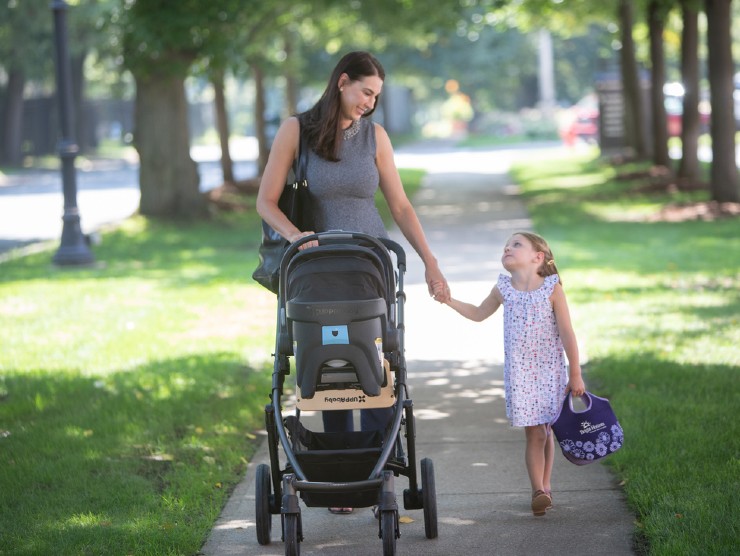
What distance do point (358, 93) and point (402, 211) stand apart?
62 centimetres

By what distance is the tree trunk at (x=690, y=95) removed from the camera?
22625mm

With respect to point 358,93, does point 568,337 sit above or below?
below

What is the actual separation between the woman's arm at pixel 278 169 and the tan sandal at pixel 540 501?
151cm

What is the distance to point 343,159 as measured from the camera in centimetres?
512

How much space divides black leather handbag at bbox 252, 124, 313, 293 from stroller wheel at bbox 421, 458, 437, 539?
3.15 ft

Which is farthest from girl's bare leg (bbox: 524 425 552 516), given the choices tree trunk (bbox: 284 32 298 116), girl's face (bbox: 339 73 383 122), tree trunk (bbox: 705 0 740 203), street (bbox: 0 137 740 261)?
tree trunk (bbox: 284 32 298 116)

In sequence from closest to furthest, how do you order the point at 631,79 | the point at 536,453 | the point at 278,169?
the point at 278,169 → the point at 536,453 → the point at 631,79

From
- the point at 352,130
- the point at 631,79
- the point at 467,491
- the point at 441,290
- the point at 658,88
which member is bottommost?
the point at 467,491

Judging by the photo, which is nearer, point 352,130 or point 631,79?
point 352,130

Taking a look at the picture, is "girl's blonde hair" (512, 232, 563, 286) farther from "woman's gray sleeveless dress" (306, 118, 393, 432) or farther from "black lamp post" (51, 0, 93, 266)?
"black lamp post" (51, 0, 93, 266)

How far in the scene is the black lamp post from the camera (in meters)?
15.2

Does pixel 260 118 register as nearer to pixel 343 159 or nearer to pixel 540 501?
pixel 343 159

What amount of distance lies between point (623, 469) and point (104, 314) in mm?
6451

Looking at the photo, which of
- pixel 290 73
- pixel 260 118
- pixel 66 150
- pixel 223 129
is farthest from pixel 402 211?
pixel 290 73
